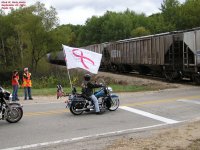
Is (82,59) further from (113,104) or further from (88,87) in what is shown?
(113,104)

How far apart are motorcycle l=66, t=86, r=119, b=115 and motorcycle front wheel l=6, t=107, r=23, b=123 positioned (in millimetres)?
1812

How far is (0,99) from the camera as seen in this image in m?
11.0

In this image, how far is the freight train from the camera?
2323 cm

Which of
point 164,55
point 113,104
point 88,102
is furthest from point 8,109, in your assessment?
point 164,55

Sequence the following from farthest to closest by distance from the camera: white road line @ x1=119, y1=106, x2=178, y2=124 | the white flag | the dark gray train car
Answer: the dark gray train car, the white flag, white road line @ x1=119, y1=106, x2=178, y2=124

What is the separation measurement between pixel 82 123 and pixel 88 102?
1.72 metres

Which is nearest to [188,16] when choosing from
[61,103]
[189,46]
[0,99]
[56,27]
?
[56,27]

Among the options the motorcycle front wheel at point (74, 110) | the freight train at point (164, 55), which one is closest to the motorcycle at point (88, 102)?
the motorcycle front wheel at point (74, 110)

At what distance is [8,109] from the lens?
1112 cm

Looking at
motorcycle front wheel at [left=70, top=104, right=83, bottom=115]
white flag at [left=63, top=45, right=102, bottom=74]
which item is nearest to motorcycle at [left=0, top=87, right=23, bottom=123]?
motorcycle front wheel at [left=70, top=104, right=83, bottom=115]

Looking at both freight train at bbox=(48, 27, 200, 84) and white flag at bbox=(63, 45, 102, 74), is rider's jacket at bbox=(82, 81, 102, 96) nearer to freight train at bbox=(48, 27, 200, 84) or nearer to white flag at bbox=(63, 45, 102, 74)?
white flag at bbox=(63, 45, 102, 74)

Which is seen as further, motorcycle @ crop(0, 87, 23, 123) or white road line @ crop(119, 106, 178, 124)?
white road line @ crop(119, 106, 178, 124)

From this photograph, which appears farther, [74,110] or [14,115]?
[74,110]

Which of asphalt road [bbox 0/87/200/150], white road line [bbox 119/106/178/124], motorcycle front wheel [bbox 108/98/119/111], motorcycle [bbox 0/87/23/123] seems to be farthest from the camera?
motorcycle front wheel [bbox 108/98/119/111]
